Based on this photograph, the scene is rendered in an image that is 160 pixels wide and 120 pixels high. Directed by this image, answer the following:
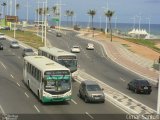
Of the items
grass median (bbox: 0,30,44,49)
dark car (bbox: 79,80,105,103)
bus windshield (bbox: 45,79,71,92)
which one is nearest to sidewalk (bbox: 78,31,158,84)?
grass median (bbox: 0,30,44,49)

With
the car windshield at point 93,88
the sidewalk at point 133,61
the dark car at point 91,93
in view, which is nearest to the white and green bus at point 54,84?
the dark car at point 91,93

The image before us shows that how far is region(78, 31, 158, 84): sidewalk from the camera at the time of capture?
2323 inches

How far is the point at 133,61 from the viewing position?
Answer: 241 ft

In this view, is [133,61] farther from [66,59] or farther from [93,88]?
[93,88]

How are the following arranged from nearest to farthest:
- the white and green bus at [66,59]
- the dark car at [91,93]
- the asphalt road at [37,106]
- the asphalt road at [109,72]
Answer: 1. the asphalt road at [37,106]
2. the dark car at [91,93]
3. the asphalt road at [109,72]
4. the white and green bus at [66,59]

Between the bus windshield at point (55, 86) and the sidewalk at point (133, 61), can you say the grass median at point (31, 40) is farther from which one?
the bus windshield at point (55, 86)

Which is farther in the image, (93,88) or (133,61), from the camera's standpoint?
(133,61)

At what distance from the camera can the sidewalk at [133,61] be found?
59.0m

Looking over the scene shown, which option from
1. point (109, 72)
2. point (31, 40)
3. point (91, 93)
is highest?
point (91, 93)

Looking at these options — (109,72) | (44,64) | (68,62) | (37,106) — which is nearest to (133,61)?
(109,72)

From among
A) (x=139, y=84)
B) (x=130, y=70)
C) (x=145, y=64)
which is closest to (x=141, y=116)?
(x=139, y=84)

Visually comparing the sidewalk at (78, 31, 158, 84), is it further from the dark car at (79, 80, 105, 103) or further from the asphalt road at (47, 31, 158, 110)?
the dark car at (79, 80, 105, 103)

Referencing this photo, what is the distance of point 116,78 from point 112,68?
984 cm

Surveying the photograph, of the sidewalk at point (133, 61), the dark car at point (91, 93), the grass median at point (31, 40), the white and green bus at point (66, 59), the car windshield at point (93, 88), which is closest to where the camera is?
the dark car at point (91, 93)
